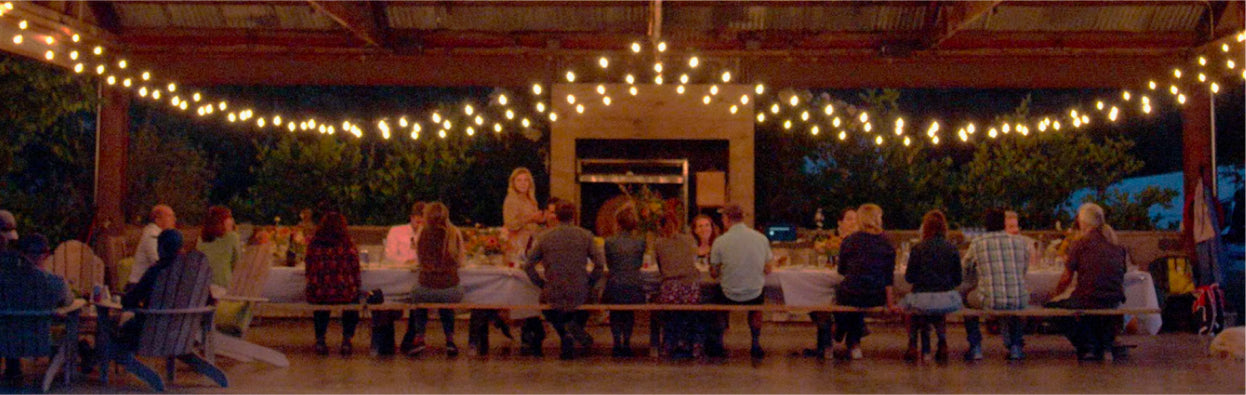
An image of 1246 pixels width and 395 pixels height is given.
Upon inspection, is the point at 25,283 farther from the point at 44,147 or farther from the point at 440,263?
the point at 44,147

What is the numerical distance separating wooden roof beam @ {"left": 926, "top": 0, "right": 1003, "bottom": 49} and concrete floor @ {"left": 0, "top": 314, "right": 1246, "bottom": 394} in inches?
111

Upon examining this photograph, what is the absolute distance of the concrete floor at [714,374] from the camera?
716 centimetres

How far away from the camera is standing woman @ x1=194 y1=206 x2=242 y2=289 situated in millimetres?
8445

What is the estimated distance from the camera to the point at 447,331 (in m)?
8.88

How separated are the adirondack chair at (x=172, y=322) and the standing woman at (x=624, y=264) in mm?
2742

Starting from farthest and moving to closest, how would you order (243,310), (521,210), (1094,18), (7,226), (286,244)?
(1094,18) → (286,244) → (521,210) → (7,226) → (243,310)

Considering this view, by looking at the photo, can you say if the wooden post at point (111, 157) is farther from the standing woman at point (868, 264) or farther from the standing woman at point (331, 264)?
the standing woman at point (868, 264)

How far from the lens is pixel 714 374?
7.85 m

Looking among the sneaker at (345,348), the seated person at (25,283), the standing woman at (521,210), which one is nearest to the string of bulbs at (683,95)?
the standing woman at (521,210)

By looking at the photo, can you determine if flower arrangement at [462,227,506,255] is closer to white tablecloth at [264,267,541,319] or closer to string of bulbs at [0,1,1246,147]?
white tablecloth at [264,267,541,319]

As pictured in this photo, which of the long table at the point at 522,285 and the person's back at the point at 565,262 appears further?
the long table at the point at 522,285

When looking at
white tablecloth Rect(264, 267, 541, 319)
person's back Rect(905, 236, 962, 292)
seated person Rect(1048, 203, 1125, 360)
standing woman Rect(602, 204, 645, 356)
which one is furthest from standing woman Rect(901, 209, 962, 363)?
white tablecloth Rect(264, 267, 541, 319)

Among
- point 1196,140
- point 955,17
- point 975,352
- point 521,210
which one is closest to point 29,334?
point 521,210

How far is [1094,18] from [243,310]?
859 centimetres
